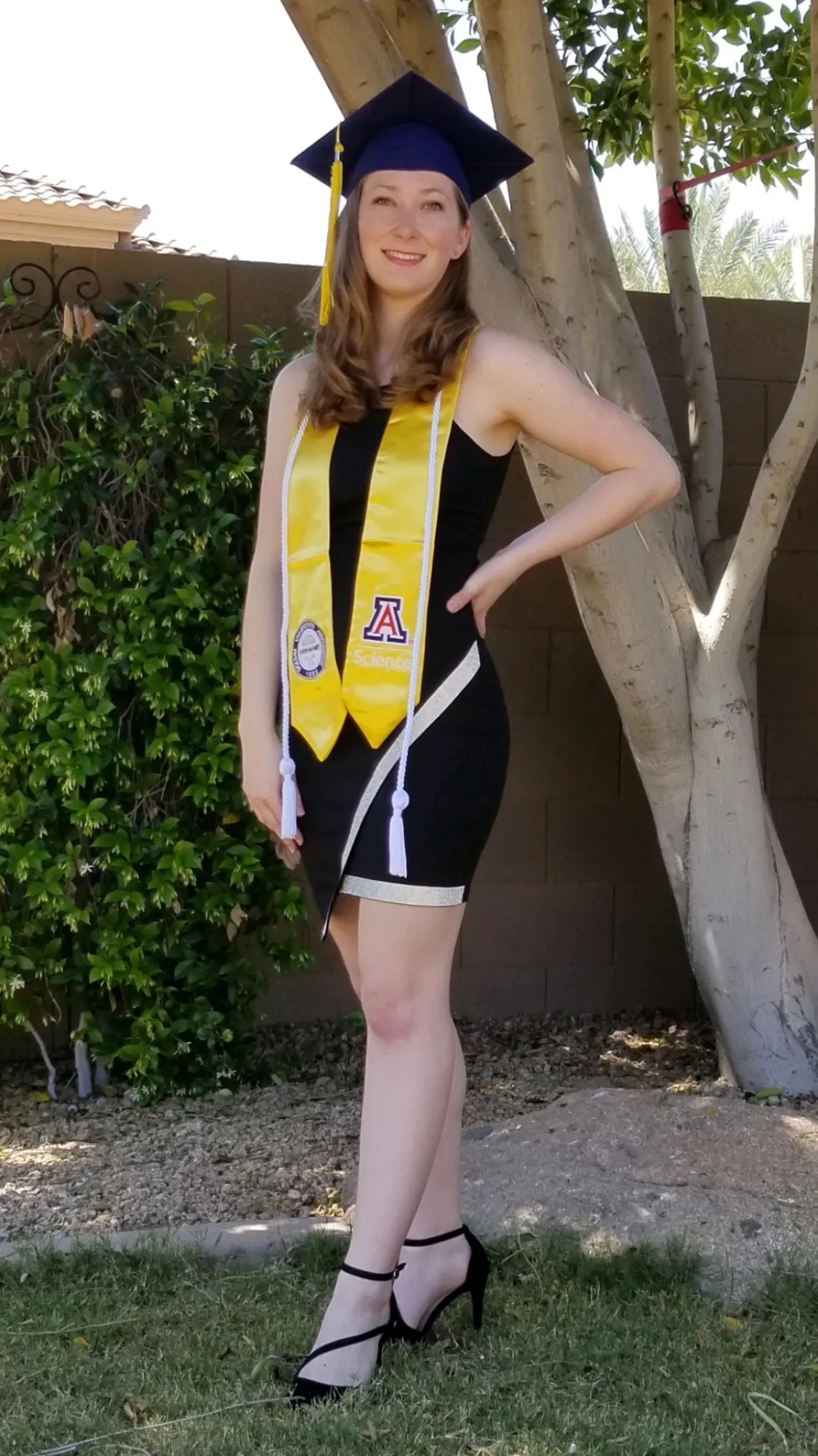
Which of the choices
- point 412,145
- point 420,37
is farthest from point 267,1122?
point 420,37

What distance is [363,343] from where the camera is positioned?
7.89 ft

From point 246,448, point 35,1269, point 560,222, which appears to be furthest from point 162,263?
point 35,1269

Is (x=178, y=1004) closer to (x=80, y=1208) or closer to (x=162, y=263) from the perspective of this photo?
(x=80, y=1208)

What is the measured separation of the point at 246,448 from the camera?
4.27 metres

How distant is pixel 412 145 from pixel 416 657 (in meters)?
0.80

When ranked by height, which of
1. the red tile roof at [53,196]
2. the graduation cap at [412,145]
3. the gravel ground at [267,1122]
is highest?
the red tile roof at [53,196]

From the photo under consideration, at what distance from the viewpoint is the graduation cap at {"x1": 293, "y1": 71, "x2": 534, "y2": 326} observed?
94.3 inches

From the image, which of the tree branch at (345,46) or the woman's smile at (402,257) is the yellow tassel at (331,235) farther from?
the tree branch at (345,46)

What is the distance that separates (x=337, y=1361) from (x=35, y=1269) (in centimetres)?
86

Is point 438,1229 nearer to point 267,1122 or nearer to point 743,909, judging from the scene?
point 267,1122

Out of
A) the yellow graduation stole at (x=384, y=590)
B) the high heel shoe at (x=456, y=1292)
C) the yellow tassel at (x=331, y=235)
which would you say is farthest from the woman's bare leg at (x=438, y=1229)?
the yellow tassel at (x=331, y=235)

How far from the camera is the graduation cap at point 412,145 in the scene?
2395 mm

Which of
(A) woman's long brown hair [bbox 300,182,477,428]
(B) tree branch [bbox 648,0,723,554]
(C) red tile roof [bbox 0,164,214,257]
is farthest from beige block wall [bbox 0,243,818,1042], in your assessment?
(C) red tile roof [bbox 0,164,214,257]

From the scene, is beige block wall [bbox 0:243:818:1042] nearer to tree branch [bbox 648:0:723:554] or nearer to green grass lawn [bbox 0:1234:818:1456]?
tree branch [bbox 648:0:723:554]
